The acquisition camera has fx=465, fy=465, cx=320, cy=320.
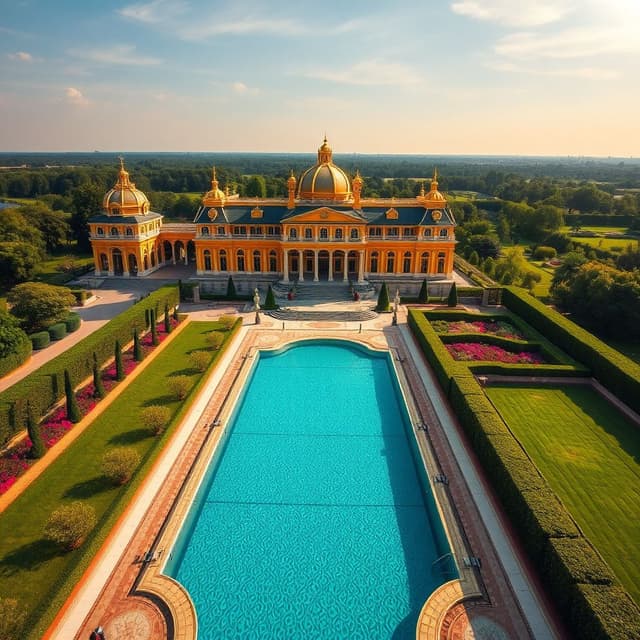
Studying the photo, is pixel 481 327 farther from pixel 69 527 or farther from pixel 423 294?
pixel 69 527

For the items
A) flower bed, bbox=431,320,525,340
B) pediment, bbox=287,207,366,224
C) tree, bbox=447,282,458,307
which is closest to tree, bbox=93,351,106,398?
flower bed, bbox=431,320,525,340

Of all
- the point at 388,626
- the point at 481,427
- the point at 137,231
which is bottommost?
the point at 388,626

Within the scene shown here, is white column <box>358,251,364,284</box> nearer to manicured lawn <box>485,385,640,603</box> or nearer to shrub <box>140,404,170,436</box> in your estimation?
manicured lawn <box>485,385,640,603</box>

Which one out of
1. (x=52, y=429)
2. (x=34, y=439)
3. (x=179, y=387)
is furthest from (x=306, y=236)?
(x=34, y=439)

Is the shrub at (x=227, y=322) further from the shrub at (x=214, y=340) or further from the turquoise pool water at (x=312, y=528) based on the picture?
the turquoise pool water at (x=312, y=528)

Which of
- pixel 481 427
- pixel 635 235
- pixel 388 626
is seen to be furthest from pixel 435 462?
pixel 635 235

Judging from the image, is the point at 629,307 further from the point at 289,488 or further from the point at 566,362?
the point at 289,488
